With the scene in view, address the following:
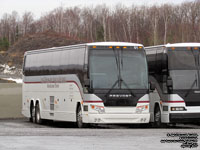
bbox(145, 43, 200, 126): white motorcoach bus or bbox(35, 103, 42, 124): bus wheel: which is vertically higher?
bbox(145, 43, 200, 126): white motorcoach bus

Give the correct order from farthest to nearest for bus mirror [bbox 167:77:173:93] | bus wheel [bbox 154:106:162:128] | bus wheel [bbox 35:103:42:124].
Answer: bus wheel [bbox 35:103:42:124] < bus wheel [bbox 154:106:162:128] < bus mirror [bbox 167:77:173:93]

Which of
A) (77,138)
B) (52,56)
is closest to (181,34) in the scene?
(52,56)

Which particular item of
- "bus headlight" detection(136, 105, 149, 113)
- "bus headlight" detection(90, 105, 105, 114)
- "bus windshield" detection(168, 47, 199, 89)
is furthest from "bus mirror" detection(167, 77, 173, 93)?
"bus headlight" detection(90, 105, 105, 114)

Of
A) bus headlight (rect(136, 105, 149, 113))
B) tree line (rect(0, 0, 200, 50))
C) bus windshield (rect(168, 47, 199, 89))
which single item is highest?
tree line (rect(0, 0, 200, 50))

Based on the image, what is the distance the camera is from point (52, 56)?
2944 cm

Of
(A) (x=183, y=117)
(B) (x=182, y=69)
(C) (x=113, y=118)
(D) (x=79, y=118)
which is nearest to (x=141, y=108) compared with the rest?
(C) (x=113, y=118)

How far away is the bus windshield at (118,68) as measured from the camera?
80.7 feet

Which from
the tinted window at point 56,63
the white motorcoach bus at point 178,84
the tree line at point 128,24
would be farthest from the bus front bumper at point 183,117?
the tree line at point 128,24

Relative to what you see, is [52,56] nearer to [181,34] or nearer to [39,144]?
[39,144]

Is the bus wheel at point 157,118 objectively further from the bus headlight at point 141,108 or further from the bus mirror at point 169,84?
the bus headlight at point 141,108

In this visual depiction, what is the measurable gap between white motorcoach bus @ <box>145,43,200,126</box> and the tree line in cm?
6973

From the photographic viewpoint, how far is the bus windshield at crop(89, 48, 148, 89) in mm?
24594

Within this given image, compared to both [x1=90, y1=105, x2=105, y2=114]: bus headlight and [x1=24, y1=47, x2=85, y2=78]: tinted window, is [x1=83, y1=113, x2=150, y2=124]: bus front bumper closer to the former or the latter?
[x1=90, y1=105, x2=105, y2=114]: bus headlight

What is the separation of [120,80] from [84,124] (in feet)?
7.22
